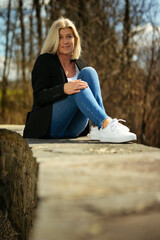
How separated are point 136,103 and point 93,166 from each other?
10.4ft

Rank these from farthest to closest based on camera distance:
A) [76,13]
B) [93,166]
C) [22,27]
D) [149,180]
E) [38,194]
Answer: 1. [22,27]
2. [76,13]
3. [93,166]
4. [149,180]
5. [38,194]

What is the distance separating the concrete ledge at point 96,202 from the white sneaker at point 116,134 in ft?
2.29

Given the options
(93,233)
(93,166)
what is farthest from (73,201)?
(93,166)

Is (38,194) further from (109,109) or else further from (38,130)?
(109,109)

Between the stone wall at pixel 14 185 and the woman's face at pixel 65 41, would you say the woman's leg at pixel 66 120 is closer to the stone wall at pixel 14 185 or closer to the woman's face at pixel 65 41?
→ the stone wall at pixel 14 185

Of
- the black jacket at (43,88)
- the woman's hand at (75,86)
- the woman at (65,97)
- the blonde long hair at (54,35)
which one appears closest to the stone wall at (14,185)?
the black jacket at (43,88)

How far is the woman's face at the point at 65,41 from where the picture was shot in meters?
2.74

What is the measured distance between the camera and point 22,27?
24.7 feet

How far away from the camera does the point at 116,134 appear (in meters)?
2.29

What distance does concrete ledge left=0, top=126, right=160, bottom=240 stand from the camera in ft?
3.76

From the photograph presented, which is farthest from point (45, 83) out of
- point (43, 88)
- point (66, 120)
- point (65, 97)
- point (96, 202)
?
point (96, 202)

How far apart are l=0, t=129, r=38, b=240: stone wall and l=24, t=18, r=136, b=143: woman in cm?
26

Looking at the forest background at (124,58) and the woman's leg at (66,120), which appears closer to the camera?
the woman's leg at (66,120)

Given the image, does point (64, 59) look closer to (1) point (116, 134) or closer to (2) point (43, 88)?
(2) point (43, 88)
